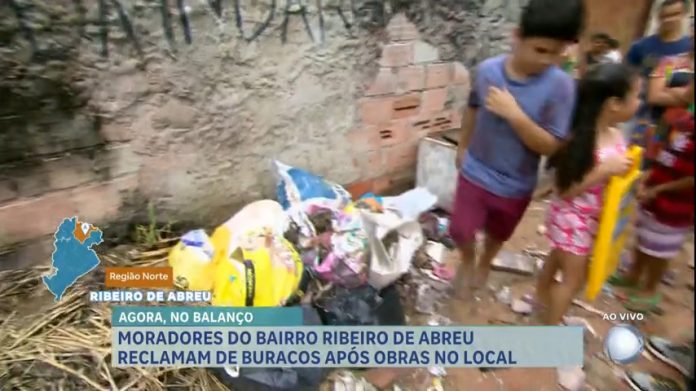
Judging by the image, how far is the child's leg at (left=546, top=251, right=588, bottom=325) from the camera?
0.87m

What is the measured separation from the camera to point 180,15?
1002 mm

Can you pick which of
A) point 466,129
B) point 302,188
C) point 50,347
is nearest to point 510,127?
point 466,129

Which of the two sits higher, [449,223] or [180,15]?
[180,15]

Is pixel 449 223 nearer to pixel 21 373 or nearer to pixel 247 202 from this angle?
pixel 247 202

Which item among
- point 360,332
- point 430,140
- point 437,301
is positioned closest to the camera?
point 360,332

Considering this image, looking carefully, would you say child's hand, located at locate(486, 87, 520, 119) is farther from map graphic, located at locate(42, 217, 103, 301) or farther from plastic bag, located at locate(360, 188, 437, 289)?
map graphic, located at locate(42, 217, 103, 301)

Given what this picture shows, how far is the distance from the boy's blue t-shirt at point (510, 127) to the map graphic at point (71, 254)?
0.63 m

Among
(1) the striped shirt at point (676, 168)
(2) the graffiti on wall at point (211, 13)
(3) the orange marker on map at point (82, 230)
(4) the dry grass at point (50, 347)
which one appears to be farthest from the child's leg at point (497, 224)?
(3) the orange marker on map at point (82, 230)

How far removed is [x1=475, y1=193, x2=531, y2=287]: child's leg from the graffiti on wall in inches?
16.6

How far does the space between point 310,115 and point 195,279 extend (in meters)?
0.45

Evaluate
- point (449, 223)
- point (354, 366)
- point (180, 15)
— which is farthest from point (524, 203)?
point (180, 15)

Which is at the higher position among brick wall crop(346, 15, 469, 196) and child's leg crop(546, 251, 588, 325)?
brick wall crop(346, 15, 469, 196)

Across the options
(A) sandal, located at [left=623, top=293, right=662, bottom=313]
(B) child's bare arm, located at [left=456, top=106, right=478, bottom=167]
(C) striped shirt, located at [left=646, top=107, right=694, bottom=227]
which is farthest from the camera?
(B) child's bare arm, located at [left=456, top=106, right=478, bottom=167]

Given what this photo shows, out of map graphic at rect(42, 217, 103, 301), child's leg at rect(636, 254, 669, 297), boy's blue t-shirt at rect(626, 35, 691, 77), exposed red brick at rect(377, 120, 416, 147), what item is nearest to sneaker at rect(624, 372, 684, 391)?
child's leg at rect(636, 254, 669, 297)
